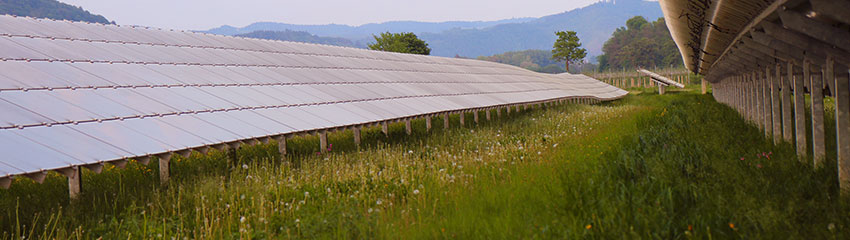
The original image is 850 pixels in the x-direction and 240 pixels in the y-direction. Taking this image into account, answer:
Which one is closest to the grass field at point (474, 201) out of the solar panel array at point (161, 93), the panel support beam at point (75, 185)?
the panel support beam at point (75, 185)

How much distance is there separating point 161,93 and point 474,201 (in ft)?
20.2

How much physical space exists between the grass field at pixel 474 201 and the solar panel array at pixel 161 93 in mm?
734

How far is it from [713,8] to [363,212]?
226 inches

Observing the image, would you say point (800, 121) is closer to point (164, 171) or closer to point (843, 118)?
point (843, 118)

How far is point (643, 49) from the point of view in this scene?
12425 centimetres

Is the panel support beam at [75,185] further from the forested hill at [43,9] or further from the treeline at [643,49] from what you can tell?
the forested hill at [43,9]

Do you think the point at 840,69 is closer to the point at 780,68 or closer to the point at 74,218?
the point at 780,68

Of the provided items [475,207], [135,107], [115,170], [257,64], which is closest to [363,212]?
[475,207]

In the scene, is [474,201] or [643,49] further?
[643,49]

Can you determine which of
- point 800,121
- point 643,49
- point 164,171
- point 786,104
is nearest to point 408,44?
point 643,49

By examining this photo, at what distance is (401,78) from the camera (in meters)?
19.1

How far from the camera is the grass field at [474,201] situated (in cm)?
541

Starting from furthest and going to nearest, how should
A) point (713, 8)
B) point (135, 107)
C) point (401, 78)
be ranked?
point (401, 78), point (135, 107), point (713, 8)

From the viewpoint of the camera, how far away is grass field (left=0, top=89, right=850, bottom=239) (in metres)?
5.41
